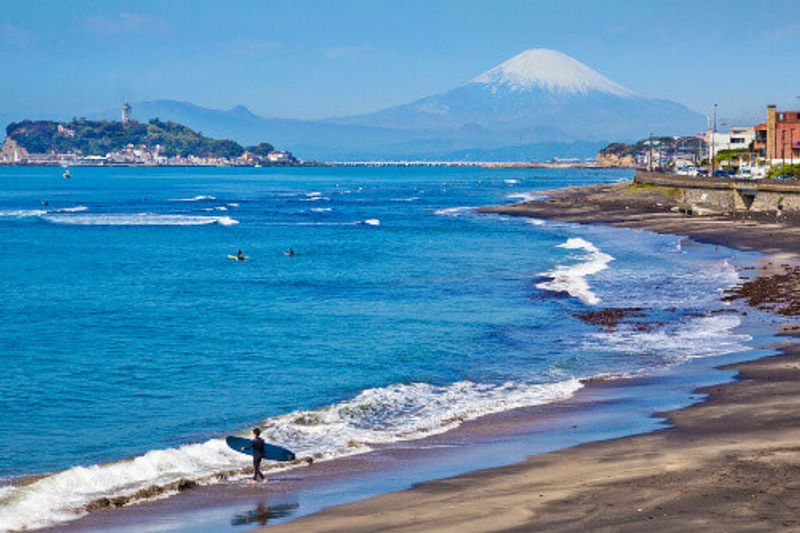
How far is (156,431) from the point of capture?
874 inches

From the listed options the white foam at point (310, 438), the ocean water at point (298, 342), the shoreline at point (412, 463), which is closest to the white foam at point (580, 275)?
the ocean water at point (298, 342)

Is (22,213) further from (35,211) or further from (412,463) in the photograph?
(412,463)

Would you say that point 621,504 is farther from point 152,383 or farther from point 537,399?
point 152,383

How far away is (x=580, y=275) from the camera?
5153 cm

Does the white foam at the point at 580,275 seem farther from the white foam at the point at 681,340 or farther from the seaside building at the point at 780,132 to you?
the seaside building at the point at 780,132

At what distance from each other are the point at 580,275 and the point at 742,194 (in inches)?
1725

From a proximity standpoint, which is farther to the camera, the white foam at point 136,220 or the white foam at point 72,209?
the white foam at point 72,209

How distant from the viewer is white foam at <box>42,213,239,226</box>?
101375mm

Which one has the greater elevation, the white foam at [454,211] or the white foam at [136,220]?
the white foam at [136,220]

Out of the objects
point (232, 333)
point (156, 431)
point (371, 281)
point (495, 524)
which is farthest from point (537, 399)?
point (371, 281)

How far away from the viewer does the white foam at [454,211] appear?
10857 cm

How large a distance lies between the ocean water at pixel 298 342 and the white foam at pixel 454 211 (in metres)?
33.3

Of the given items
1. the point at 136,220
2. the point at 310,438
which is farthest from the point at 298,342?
the point at 136,220

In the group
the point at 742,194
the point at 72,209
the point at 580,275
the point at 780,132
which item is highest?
the point at 780,132
